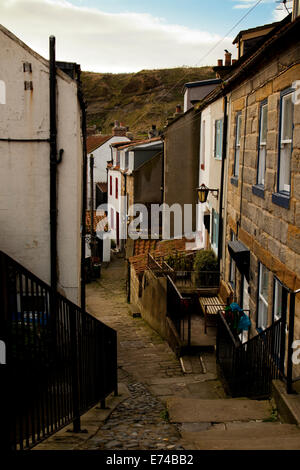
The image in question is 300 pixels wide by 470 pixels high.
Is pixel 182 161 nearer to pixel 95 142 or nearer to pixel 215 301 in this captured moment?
pixel 215 301

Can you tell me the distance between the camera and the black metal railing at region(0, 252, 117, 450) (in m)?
5.68

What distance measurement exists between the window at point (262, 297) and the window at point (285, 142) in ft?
6.22

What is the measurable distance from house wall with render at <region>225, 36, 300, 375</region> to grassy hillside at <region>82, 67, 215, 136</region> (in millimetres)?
75717

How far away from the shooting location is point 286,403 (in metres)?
6.03

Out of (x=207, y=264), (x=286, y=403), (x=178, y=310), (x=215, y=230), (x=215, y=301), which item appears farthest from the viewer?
(x=215, y=230)

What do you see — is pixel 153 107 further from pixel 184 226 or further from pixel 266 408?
pixel 266 408

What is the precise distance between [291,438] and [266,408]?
1.91m

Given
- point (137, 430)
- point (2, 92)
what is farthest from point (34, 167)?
point (137, 430)

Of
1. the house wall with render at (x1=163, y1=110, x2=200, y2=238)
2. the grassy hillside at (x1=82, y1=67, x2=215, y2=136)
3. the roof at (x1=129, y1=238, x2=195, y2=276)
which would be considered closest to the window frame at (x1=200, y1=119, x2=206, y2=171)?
the house wall with render at (x1=163, y1=110, x2=200, y2=238)

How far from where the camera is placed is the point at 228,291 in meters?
13.5

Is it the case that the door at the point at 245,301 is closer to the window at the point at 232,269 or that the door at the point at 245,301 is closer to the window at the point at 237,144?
the window at the point at 232,269

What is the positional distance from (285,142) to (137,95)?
94.7m

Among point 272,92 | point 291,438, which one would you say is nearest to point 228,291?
point 272,92

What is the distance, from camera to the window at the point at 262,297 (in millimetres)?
9484
